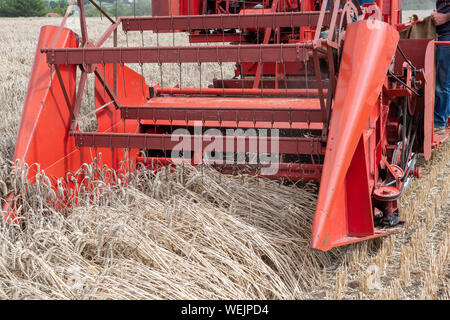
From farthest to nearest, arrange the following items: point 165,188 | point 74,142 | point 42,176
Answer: point 74,142 → point 165,188 → point 42,176

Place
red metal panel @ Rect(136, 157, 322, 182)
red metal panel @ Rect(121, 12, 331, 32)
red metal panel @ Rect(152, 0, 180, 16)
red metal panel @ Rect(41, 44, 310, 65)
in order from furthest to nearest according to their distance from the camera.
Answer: red metal panel @ Rect(152, 0, 180, 16) → red metal panel @ Rect(121, 12, 331, 32) → red metal panel @ Rect(136, 157, 322, 182) → red metal panel @ Rect(41, 44, 310, 65)

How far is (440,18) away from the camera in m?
4.46

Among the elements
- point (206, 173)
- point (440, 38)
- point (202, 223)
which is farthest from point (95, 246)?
point (440, 38)

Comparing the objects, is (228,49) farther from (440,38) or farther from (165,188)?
(440,38)

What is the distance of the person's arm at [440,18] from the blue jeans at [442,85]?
0.14 m

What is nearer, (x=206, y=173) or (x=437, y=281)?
(x=437, y=281)

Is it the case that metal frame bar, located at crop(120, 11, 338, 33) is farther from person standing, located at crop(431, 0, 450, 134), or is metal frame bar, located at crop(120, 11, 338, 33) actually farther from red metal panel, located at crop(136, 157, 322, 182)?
person standing, located at crop(431, 0, 450, 134)

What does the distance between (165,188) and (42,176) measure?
708 millimetres

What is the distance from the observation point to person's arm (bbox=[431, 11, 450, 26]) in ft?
14.5

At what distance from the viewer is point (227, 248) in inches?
95.2

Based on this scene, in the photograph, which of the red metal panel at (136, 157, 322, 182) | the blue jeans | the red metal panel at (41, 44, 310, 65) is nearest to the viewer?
the red metal panel at (41, 44, 310, 65)

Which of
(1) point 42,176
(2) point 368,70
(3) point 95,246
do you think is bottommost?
(3) point 95,246

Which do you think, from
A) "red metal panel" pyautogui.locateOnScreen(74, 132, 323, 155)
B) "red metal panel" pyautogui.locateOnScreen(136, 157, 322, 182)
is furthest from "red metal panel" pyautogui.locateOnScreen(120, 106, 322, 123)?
"red metal panel" pyautogui.locateOnScreen(136, 157, 322, 182)

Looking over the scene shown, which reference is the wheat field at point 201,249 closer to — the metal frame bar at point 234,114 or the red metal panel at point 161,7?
the metal frame bar at point 234,114
